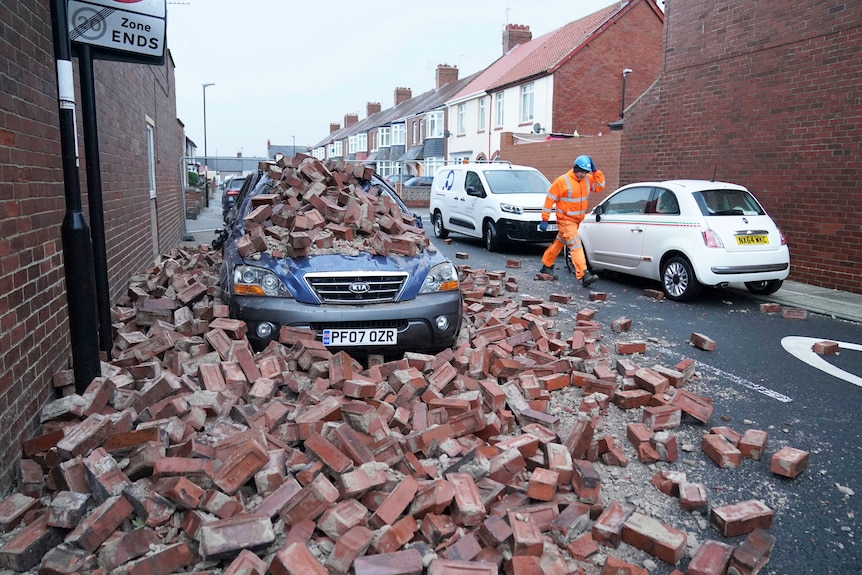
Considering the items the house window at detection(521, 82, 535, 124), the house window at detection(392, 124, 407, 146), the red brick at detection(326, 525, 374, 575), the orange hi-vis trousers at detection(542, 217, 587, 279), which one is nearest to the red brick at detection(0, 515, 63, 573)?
the red brick at detection(326, 525, 374, 575)

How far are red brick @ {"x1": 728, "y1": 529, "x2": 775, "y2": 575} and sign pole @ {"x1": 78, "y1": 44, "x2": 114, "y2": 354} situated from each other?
416 centimetres

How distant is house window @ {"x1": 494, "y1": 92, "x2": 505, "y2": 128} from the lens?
34.6 metres

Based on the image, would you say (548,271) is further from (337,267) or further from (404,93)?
(404,93)

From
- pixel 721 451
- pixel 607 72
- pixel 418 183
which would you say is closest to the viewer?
pixel 721 451

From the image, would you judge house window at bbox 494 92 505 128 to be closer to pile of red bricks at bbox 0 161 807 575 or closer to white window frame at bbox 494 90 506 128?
white window frame at bbox 494 90 506 128

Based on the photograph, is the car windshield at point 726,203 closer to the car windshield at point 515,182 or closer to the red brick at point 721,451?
the red brick at point 721,451

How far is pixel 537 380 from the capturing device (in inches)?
190

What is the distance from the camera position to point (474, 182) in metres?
15.1

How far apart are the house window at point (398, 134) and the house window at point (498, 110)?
63.2 ft

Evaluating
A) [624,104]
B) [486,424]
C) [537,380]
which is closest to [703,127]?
[537,380]

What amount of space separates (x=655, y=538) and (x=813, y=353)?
4370 millimetres

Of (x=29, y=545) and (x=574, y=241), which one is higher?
(x=574, y=241)

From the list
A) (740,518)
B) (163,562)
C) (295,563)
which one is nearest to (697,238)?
(740,518)

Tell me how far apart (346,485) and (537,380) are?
2.21 metres
